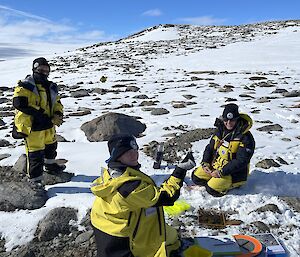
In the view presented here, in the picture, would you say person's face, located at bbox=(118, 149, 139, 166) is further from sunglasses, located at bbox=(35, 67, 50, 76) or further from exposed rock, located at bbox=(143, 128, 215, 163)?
exposed rock, located at bbox=(143, 128, 215, 163)

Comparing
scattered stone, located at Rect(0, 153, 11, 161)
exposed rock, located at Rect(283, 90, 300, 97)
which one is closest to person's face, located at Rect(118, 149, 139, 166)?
scattered stone, located at Rect(0, 153, 11, 161)

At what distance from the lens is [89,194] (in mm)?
5848

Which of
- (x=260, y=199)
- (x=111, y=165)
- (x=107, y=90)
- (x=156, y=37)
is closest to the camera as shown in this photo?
(x=111, y=165)

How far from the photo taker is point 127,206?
11.1 feet

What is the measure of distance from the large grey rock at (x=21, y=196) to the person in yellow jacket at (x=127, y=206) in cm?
222

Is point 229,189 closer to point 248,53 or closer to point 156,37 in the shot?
point 248,53

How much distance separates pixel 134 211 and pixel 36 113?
2.99 meters

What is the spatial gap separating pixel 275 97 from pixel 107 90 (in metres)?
6.95

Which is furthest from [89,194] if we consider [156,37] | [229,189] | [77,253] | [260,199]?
[156,37]

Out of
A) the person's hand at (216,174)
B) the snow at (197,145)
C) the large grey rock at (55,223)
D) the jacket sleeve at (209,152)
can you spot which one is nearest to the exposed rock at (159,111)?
the snow at (197,145)

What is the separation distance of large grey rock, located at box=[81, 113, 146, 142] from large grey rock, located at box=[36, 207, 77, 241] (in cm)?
334

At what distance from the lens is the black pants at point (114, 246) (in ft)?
11.4

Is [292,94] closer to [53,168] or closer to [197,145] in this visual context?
[197,145]

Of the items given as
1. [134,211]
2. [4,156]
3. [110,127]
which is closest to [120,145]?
[134,211]
